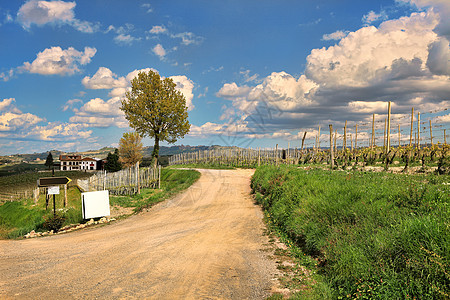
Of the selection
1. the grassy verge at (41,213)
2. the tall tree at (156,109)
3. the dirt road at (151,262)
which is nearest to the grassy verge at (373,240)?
the dirt road at (151,262)

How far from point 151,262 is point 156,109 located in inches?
1223

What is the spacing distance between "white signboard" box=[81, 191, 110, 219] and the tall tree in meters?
20.7

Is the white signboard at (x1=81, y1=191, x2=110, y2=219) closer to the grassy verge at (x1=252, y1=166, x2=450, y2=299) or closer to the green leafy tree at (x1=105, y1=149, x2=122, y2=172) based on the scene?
the grassy verge at (x1=252, y1=166, x2=450, y2=299)

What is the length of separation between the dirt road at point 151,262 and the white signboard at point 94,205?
227 centimetres

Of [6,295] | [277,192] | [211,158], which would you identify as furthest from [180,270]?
[211,158]

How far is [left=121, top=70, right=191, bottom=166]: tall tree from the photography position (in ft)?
122

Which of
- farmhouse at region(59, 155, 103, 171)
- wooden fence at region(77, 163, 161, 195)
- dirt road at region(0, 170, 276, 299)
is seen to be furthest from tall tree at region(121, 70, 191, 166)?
farmhouse at region(59, 155, 103, 171)

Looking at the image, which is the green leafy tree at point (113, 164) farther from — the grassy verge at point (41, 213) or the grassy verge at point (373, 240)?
the grassy verge at point (373, 240)

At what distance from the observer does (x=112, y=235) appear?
12273 mm

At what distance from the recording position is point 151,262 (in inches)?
316

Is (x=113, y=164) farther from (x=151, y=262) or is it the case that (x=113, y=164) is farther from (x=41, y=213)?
(x=151, y=262)

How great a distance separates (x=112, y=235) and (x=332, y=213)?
31.6 feet

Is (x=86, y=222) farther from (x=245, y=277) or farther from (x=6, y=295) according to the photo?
(x=245, y=277)

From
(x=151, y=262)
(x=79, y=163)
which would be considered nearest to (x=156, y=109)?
(x=151, y=262)
